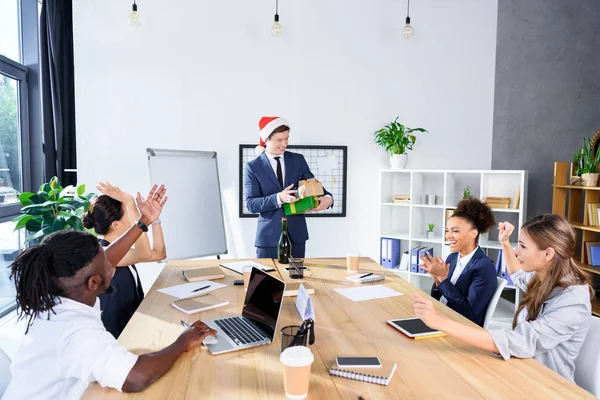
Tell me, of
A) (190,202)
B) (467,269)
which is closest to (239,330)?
(467,269)

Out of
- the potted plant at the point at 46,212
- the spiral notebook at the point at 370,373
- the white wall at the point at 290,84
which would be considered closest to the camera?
the spiral notebook at the point at 370,373

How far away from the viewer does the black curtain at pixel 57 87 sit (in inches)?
161

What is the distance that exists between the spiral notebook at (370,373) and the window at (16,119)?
3.44 m

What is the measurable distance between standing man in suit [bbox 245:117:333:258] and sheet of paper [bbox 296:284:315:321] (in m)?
1.29

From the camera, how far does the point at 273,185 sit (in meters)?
3.17

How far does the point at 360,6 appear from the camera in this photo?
14.0 ft

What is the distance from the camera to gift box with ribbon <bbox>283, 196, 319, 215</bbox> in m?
2.75

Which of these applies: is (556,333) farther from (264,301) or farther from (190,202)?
(190,202)

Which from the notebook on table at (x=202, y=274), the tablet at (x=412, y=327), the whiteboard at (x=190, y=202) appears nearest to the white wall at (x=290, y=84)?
the whiteboard at (x=190, y=202)

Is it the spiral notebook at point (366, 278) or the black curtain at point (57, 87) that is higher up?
the black curtain at point (57, 87)

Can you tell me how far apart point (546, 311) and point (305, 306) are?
81cm

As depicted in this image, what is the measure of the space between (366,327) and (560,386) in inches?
24.6

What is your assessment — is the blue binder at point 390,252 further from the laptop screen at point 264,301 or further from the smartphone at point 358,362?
the smartphone at point 358,362

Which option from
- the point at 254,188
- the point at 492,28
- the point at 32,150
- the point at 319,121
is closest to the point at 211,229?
the point at 254,188
